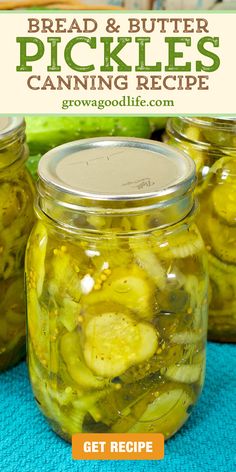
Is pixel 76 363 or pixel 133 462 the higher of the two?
pixel 76 363

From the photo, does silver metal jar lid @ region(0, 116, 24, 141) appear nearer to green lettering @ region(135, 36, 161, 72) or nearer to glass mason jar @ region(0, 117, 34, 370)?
glass mason jar @ region(0, 117, 34, 370)

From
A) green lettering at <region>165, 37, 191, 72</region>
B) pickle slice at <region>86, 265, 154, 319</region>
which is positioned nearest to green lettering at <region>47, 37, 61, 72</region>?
green lettering at <region>165, 37, 191, 72</region>

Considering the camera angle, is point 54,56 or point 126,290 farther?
point 54,56

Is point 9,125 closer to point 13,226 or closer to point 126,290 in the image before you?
point 13,226

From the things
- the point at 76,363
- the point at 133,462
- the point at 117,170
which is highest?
the point at 117,170

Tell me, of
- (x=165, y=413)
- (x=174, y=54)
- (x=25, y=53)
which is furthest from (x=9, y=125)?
(x=165, y=413)

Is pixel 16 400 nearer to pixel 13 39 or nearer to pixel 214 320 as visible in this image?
pixel 214 320

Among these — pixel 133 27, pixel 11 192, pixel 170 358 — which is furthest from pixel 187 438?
pixel 133 27
